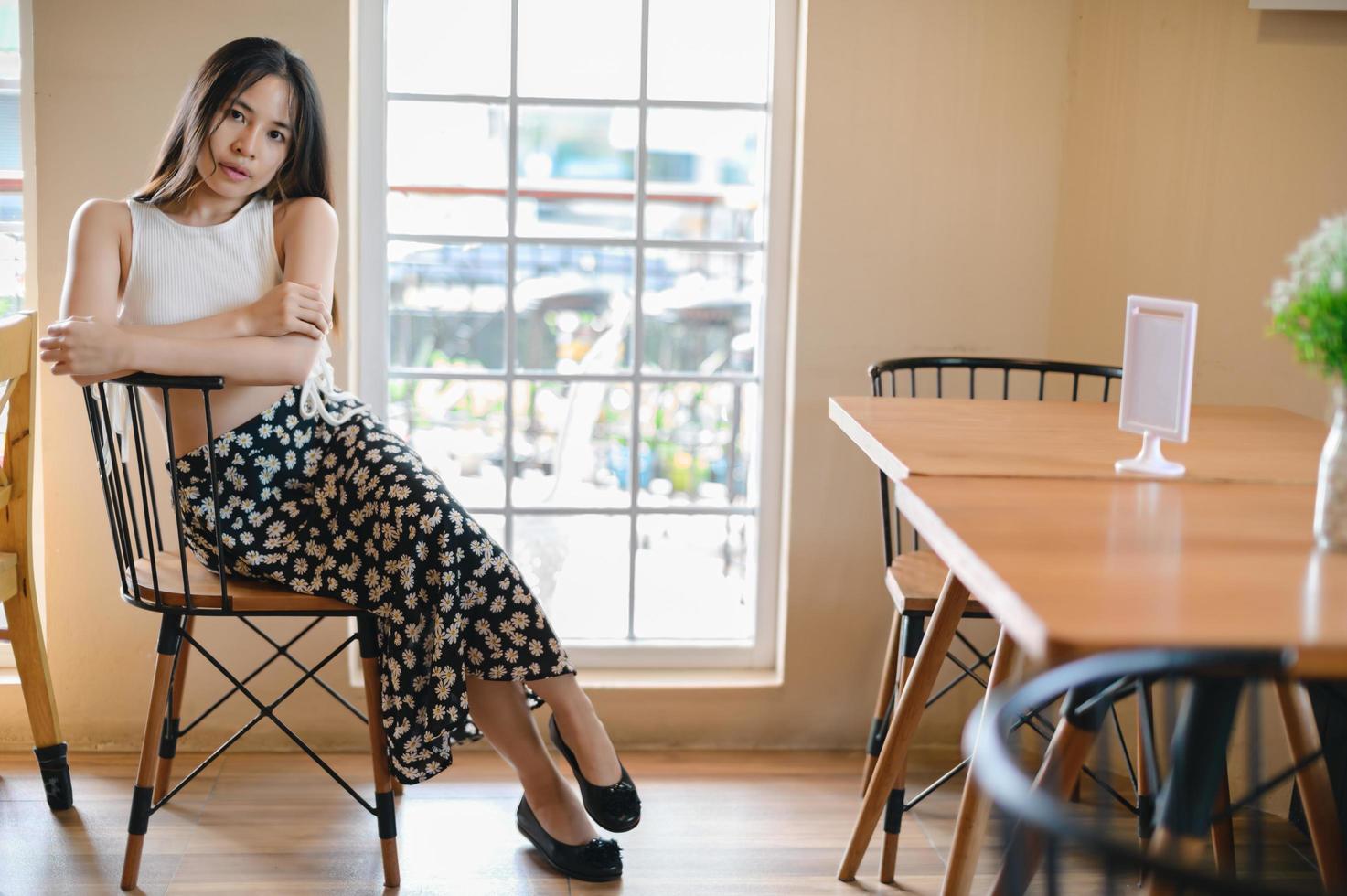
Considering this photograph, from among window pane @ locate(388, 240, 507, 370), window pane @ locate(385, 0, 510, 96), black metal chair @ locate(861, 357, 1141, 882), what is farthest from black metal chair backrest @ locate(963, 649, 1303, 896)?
window pane @ locate(385, 0, 510, 96)

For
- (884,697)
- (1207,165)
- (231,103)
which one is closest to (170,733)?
(231,103)

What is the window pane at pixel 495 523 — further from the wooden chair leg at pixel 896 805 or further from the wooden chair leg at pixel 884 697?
the wooden chair leg at pixel 896 805

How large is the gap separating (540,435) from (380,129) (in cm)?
81

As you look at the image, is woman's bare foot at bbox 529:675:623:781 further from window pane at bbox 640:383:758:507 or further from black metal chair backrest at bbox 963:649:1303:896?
black metal chair backrest at bbox 963:649:1303:896

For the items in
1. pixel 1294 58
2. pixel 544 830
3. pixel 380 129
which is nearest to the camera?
pixel 544 830

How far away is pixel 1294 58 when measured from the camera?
2867 millimetres

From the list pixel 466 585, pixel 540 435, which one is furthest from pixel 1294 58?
pixel 466 585

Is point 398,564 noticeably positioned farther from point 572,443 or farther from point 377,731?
point 572,443

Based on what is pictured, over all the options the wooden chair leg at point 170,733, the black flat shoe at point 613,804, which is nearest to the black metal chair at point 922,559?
the black flat shoe at point 613,804

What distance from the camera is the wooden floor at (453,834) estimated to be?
2.47 m

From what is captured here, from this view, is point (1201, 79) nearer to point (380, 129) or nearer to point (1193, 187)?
point (1193, 187)

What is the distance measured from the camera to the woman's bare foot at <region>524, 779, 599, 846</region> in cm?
251

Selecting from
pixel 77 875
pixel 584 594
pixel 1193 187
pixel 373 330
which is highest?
pixel 1193 187

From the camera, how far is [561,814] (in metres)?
2.53
